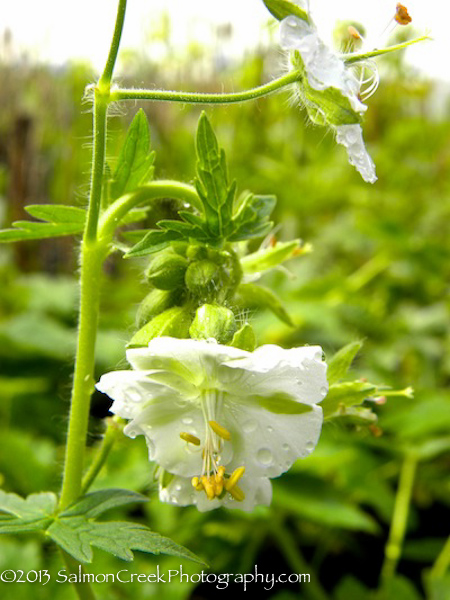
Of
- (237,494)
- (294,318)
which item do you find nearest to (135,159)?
(237,494)

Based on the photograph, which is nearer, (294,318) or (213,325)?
(213,325)

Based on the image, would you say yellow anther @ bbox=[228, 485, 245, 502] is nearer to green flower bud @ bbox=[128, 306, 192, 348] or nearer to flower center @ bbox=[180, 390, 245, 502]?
flower center @ bbox=[180, 390, 245, 502]

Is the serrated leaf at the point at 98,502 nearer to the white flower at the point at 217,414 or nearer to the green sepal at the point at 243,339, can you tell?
the white flower at the point at 217,414

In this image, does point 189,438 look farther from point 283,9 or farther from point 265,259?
point 283,9

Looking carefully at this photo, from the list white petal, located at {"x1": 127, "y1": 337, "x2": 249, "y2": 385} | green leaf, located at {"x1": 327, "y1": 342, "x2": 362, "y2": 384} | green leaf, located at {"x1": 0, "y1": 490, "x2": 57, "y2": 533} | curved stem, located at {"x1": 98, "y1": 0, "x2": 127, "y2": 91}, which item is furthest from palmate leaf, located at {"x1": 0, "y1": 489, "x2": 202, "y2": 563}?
curved stem, located at {"x1": 98, "y1": 0, "x2": 127, "y2": 91}

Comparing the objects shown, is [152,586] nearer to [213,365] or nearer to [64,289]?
→ [213,365]
